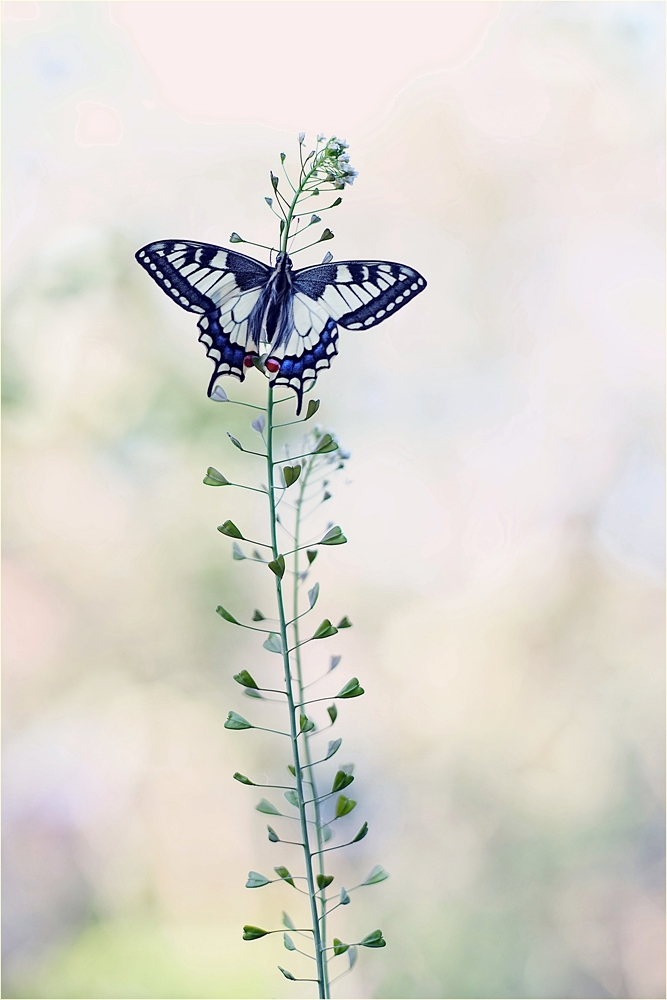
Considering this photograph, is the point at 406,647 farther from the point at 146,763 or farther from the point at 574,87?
the point at 574,87

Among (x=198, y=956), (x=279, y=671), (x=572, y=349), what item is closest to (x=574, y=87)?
(x=572, y=349)

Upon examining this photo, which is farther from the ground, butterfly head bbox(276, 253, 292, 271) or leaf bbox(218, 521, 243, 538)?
butterfly head bbox(276, 253, 292, 271)

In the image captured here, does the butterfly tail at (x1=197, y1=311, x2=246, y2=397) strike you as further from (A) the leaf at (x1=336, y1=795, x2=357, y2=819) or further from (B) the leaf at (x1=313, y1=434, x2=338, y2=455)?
(A) the leaf at (x1=336, y1=795, x2=357, y2=819)

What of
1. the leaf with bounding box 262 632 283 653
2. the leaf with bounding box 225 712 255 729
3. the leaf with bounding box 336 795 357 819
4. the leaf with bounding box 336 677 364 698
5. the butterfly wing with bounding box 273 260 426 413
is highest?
the butterfly wing with bounding box 273 260 426 413

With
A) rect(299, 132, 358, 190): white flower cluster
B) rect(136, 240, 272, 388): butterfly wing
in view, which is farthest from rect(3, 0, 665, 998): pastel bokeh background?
rect(299, 132, 358, 190): white flower cluster

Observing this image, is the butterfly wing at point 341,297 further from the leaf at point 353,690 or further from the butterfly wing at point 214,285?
the leaf at point 353,690

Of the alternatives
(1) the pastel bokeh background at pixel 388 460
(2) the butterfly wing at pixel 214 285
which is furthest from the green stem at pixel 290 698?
(1) the pastel bokeh background at pixel 388 460

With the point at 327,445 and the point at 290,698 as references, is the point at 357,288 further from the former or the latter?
the point at 290,698
